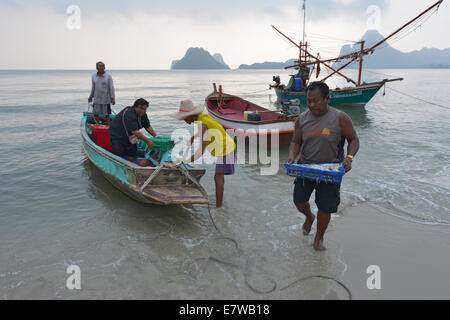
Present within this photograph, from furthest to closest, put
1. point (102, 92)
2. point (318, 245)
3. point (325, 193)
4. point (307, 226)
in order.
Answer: point (102, 92) → point (307, 226) → point (318, 245) → point (325, 193)

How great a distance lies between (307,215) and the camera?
4.19 m

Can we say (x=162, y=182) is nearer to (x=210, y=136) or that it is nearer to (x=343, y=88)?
(x=210, y=136)

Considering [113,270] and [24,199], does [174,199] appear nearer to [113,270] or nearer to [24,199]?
[113,270]

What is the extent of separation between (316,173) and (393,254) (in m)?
1.97

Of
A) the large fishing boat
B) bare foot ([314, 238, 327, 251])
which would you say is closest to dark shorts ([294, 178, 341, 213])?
bare foot ([314, 238, 327, 251])

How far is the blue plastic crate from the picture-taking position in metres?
3.18

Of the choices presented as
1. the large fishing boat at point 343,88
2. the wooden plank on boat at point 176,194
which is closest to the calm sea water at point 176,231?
the wooden plank on boat at point 176,194

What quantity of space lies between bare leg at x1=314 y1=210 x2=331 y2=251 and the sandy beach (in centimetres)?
33

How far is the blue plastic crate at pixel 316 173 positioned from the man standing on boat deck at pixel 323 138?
118 millimetres

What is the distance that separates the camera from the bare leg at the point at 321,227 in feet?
11.9

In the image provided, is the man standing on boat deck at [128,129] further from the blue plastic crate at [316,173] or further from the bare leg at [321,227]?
the bare leg at [321,227]

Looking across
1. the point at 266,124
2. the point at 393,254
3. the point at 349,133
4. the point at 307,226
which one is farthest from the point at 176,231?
the point at 266,124

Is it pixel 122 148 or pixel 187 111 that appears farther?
pixel 122 148

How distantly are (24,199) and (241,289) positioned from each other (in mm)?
5540
